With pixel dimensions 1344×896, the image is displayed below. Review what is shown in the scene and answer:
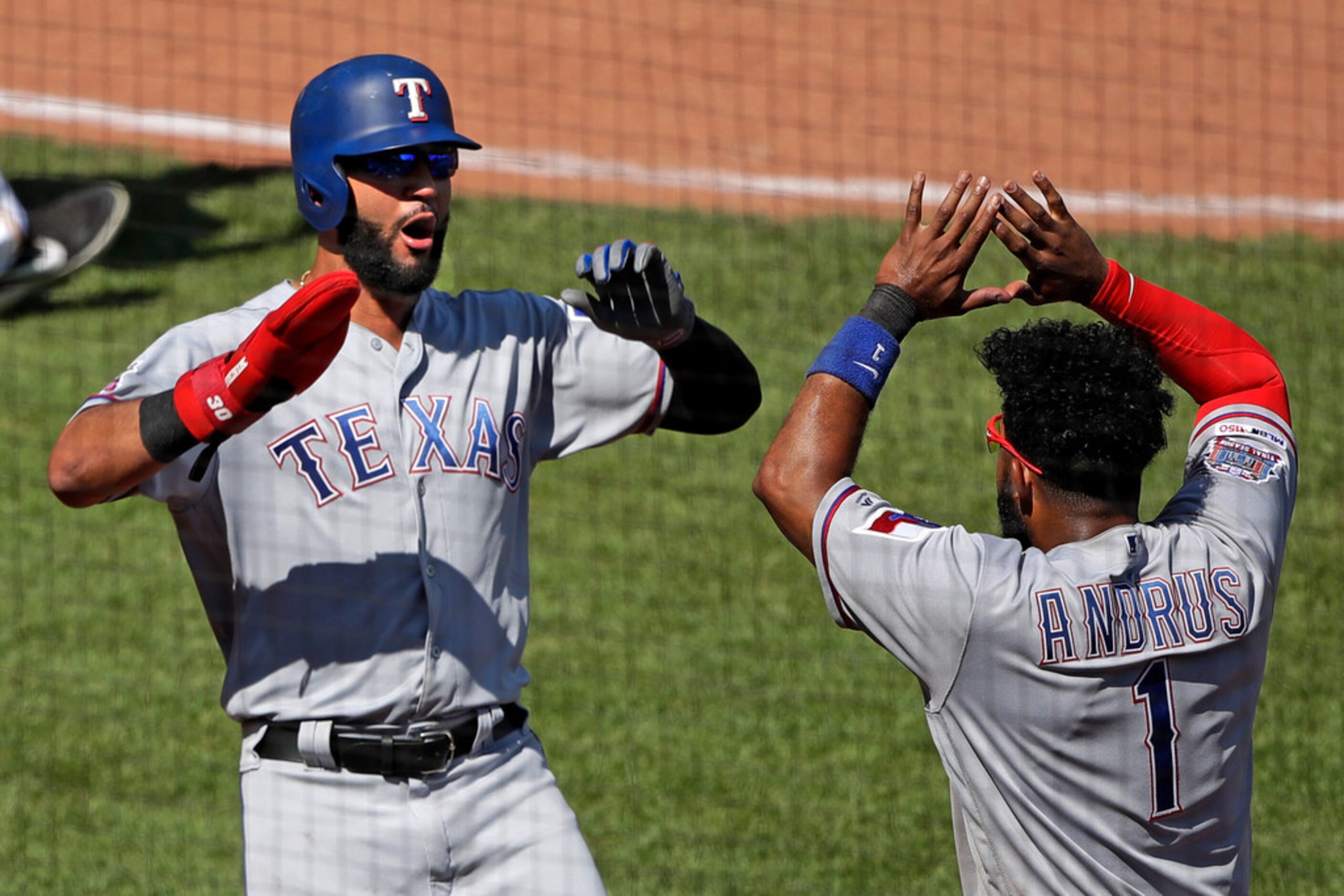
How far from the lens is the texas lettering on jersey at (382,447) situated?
123 inches

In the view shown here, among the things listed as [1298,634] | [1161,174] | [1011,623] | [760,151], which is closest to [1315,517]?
[1298,634]

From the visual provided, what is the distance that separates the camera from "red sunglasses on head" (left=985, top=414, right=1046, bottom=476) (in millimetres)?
2697

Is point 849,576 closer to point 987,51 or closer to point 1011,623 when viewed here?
Result: point 1011,623

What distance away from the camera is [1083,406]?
8.89 ft

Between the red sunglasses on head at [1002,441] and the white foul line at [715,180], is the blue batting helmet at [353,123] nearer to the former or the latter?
the red sunglasses on head at [1002,441]

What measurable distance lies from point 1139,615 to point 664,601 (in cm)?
405

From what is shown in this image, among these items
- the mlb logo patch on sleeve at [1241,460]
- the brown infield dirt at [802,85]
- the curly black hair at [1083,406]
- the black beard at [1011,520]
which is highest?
the brown infield dirt at [802,85]

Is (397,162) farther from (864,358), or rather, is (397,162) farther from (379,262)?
(864,358)

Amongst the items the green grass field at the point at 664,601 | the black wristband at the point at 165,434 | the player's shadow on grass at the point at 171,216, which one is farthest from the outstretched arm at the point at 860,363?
the player's shadow on grass at the point at 171,216

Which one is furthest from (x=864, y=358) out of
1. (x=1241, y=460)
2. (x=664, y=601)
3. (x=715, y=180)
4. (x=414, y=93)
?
(x=715, y=180)

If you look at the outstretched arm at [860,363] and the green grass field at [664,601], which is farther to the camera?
the green grass field at [664,601]

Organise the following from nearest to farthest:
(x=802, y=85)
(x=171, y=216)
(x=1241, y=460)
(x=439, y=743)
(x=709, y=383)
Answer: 1. (x=1241, y=460)
2. (x=439, y=743)
3. (x=709, y=383)
4. (x=171, y=216)
5. (x=802, y=85)

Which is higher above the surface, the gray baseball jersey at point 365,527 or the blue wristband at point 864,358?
the blue wristband at point 864,358

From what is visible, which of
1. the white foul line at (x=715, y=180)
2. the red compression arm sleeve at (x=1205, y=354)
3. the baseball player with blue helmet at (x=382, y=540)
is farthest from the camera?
the white foul line at (x=715, y=180)
